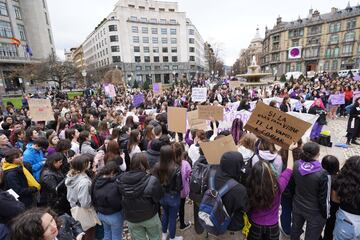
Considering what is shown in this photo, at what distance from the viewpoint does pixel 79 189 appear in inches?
120

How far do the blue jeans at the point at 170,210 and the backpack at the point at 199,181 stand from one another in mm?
451

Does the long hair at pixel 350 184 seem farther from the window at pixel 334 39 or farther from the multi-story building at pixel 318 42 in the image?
the window at pixel 334 39

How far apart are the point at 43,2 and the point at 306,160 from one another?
71.9m

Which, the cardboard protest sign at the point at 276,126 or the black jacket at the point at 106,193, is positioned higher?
the cardboard protest sign at the point at 276,126

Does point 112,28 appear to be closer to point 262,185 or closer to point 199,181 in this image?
point 199,181

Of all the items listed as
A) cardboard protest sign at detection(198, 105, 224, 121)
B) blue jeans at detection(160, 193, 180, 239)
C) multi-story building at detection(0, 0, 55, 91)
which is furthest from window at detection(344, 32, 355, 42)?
multi-story building at detection(0, 0, 55, 91)

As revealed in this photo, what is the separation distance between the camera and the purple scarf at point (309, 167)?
2672 millimetres

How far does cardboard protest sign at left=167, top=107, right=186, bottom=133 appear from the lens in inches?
213

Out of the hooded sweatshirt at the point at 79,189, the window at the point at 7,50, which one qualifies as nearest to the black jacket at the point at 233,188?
the hooded sweatshirt at the point at 79,189

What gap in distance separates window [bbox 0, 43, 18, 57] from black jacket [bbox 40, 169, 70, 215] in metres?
56.6

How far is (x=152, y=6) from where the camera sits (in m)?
66.1

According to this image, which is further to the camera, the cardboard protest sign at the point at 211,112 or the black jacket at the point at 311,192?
the cardboard protest sign at the point at 211,112

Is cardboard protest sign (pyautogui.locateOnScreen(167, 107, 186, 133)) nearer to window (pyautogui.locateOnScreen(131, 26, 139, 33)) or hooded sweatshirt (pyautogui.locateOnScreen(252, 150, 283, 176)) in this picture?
hooded sweatshirt (pyautogui.locateOnScreen(252, 150, 283, 176))

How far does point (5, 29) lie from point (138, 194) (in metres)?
62.0
